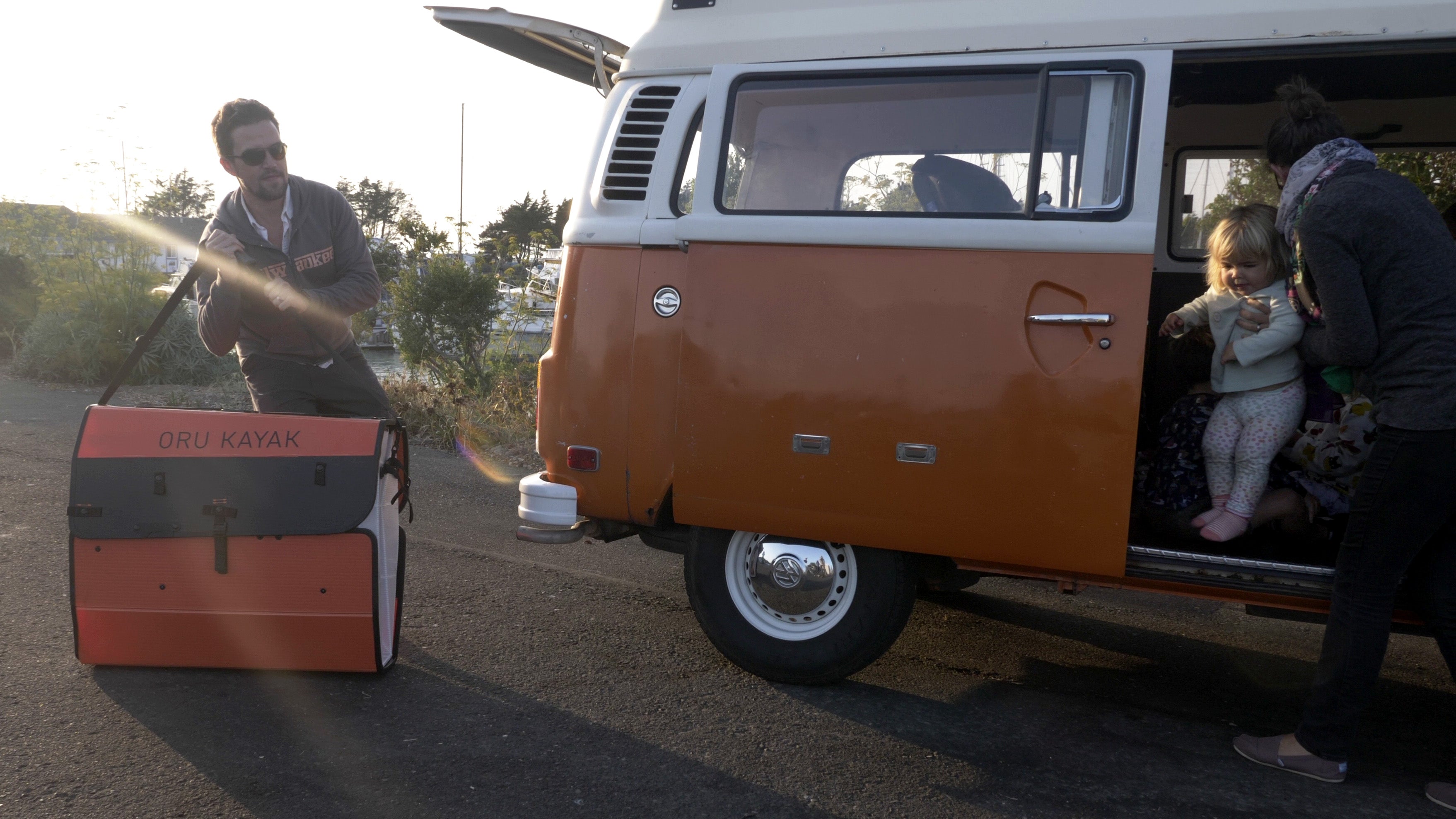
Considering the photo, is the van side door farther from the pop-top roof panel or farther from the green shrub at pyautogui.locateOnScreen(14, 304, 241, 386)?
the green shrub at pyautogui.locateOnScreen(14, 304, 241, 386)

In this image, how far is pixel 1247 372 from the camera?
3.35 metres

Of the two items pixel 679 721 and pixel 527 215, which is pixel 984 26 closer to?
pixel 679 721

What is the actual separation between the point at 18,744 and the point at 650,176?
2715 millimetres

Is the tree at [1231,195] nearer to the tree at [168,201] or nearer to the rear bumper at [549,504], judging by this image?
the rear bumper at [549,504]

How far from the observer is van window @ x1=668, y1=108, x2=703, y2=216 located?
11.9ft

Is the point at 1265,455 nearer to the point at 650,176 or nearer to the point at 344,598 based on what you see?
the point at 650,176

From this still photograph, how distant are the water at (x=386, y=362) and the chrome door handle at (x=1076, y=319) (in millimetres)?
7842

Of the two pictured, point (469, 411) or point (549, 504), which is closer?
point (549, 504)

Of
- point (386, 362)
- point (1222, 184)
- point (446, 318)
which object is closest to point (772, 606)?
point (1222, 184)

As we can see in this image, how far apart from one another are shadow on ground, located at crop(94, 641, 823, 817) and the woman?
1614mm

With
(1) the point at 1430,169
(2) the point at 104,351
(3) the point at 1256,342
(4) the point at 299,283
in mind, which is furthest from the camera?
(2) the point at 104,351

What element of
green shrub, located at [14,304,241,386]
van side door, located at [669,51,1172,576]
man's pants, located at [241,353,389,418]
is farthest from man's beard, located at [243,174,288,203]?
green shrub, located at [14,304,241,386]

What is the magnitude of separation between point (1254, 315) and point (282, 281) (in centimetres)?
340

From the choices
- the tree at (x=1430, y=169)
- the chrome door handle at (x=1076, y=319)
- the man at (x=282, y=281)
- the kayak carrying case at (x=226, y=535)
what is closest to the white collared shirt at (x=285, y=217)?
the man at (x=282, y=281)
